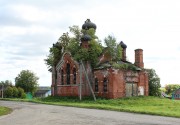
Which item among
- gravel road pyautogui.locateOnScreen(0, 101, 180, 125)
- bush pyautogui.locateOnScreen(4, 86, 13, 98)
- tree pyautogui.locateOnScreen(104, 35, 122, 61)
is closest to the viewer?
gravel road pyautogui.locateOnScreen(0, 101, 180, 125)

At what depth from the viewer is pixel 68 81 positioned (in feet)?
170

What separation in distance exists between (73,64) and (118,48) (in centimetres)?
769

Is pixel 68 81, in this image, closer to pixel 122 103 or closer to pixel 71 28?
pixel 71 28

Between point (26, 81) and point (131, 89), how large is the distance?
64980 mm

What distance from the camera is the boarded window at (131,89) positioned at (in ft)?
151

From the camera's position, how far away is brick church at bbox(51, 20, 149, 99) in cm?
4503

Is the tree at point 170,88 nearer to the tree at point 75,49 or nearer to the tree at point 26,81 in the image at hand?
the tree at point 26,81

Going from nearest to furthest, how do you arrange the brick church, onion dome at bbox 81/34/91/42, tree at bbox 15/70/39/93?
the brick church → onion dome at bbox 81/34/91/42 → tree at bbox 15/70/39/93

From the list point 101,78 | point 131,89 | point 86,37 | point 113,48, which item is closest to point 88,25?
point 86,37

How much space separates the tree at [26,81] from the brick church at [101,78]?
176 feet

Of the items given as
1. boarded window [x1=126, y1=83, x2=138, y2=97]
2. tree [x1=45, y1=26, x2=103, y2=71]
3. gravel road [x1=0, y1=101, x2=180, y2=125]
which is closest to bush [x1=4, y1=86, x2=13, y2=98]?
tree [x1=45, y1=26, x2=103, y2=71]

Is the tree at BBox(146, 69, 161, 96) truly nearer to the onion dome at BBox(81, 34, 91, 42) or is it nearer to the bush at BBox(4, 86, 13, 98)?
the onion dome at BBox(81, 34, 91, 42)

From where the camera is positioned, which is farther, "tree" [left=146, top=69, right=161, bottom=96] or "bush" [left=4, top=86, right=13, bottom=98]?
"bush" [left=4, top=86, right=13, bottom=98]

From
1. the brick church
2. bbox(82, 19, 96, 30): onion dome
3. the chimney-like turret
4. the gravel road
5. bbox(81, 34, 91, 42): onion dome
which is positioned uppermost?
bbox(82, 19, 96, 30): onion dome
